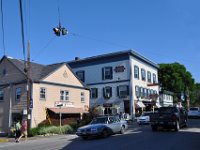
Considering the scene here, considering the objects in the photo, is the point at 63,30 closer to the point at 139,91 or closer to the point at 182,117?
the point at 182,117

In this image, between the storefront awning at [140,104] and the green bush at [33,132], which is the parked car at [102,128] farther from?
the storefront awning at [140,104]

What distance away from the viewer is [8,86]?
3406 centimetres

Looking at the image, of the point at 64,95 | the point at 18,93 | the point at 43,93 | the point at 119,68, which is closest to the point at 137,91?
the point at 119,68

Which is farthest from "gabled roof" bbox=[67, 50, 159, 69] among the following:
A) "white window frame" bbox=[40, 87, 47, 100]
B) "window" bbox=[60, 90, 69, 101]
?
"white window frame" bbox=[40, 87, 47, 100]

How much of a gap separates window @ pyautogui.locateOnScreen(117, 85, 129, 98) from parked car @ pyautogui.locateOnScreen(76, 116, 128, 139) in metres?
22.0

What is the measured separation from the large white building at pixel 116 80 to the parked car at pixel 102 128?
2075cm

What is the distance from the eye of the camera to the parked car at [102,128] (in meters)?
20.0

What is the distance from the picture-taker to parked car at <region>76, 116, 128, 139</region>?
19953mm

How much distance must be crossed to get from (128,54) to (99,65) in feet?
17.2

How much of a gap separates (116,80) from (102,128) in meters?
26.2

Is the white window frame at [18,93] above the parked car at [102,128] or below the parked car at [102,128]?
above

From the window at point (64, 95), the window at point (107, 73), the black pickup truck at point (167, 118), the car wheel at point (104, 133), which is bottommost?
the car wheel at point (104, 133)

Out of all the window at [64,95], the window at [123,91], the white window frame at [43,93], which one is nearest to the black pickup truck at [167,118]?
the white window frame at [43,93]

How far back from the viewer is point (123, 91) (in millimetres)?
45188
